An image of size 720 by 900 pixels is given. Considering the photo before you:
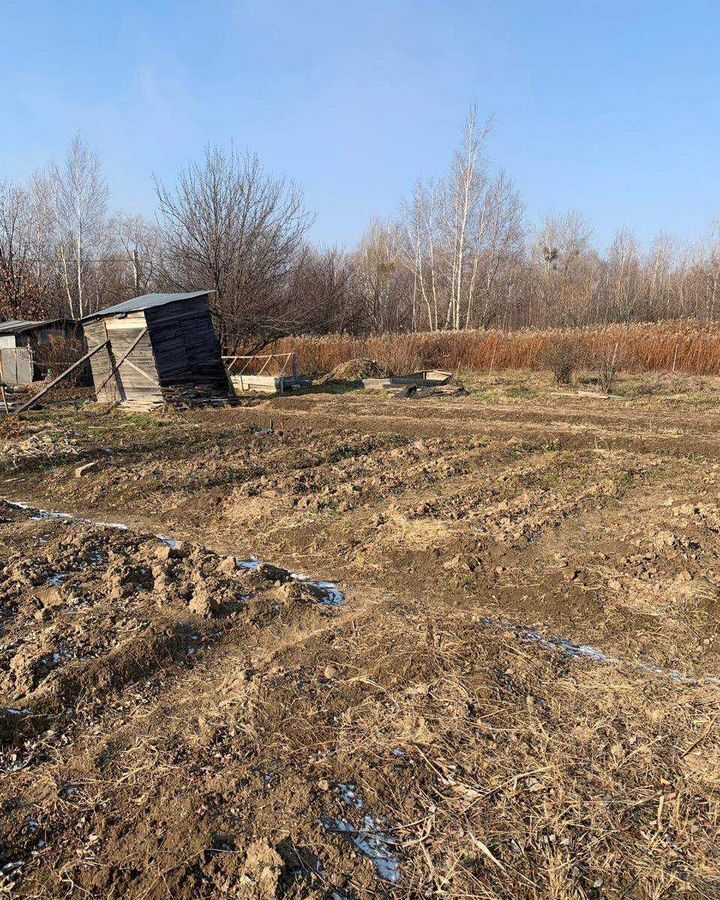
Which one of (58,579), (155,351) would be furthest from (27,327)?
(58,579)

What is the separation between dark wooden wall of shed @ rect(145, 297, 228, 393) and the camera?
1398cm

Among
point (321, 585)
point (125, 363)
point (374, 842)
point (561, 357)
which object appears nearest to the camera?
point (374, 842)

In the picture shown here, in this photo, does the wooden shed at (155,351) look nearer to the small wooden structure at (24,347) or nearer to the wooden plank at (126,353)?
the wooden plank at (126,353)

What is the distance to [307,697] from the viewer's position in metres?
2.97

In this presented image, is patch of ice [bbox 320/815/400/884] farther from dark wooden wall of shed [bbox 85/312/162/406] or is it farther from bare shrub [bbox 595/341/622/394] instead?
bare shrub [bbox 595/341/622/394]

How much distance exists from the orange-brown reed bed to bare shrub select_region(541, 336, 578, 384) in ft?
0.34

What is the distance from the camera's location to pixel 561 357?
1645 cm

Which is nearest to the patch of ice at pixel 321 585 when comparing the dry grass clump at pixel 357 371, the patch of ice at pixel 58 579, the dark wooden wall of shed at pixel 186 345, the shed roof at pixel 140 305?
the patch of ice at pixel 58 579

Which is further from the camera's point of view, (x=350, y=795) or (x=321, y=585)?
(x=321, y=585)

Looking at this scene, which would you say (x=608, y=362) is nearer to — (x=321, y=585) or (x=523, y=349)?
(x=523, y=349)

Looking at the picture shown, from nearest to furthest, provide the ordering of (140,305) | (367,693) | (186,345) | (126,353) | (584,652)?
(367,693) → (584,652) → (126,353) → (140,305) → (186,345)

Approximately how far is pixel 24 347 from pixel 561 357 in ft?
52.8

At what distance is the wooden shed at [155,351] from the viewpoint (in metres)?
13.9

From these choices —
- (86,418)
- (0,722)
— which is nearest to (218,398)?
(86,418)
